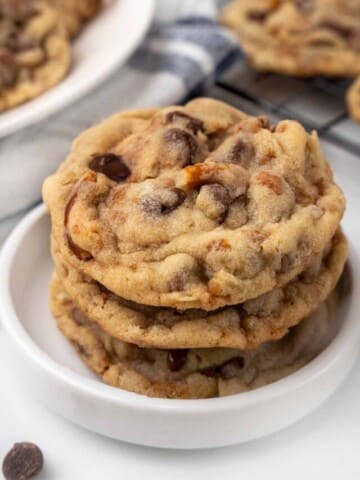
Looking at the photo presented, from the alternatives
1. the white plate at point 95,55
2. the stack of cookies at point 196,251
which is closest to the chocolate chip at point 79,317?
the stack of cookies at point 196,251

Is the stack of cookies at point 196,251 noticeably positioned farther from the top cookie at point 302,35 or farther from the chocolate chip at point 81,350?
the top cookie at point 302,35

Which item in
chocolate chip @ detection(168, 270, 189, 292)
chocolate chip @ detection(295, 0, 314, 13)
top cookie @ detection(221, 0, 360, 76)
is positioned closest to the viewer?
chocolate chip @ detection(168, 270, 189, 292)

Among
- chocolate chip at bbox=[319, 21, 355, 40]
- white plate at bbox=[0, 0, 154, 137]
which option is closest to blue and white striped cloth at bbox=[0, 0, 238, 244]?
white plate at bbox=[0, 0, 154, 137]

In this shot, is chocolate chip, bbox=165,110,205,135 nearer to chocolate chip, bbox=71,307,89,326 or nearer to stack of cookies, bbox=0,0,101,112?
chocolate chip, bbox=71,307,89,326

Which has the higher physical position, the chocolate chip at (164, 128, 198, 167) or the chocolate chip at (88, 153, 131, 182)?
the chocolate chip at (164, 128, 198, 167)

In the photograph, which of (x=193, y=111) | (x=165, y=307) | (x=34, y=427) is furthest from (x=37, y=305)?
(x=193, y=111)

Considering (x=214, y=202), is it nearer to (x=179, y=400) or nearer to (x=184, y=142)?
(x=184, y=142)

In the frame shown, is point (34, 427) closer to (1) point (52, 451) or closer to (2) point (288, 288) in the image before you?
(1) point (52, 451)
